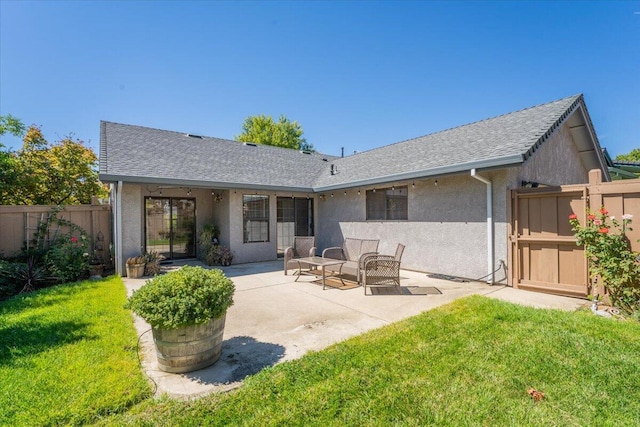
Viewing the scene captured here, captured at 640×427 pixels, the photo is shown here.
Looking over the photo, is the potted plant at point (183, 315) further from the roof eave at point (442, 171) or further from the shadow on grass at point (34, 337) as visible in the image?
the roof eave at point (442, 171)

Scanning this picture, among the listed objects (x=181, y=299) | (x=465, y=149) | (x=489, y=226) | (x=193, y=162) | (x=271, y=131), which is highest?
(x=271, y=131)

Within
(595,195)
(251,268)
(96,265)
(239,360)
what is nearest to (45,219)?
(96,265)

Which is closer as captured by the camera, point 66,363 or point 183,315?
point 183,315

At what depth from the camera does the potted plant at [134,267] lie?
8078 millimetres

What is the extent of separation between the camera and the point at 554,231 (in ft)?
20.5

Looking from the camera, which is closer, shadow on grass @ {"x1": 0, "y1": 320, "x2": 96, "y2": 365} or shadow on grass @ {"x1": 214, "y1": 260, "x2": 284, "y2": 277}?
shadow on grass @ {"x1": 0, "y1": 320, "x2": 96, "y2": 365}

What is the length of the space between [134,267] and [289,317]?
5.54 m

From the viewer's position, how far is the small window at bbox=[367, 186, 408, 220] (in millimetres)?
9195

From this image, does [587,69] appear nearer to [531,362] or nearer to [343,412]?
[531,362]

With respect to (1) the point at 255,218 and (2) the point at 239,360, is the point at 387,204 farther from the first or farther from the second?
(2) the point at 239,360

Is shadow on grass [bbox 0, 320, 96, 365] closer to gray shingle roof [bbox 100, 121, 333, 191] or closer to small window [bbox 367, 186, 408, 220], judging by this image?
gray shingle roof [bbox 100, 121, 333, 191]

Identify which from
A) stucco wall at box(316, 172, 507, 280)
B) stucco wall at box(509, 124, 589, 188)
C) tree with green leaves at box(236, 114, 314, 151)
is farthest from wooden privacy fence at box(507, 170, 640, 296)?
tree with green leaves at box(236, 114, 314, 151)

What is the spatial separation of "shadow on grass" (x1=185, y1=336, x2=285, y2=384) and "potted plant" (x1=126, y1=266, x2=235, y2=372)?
146 mm

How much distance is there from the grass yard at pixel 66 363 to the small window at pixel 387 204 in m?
7.32
